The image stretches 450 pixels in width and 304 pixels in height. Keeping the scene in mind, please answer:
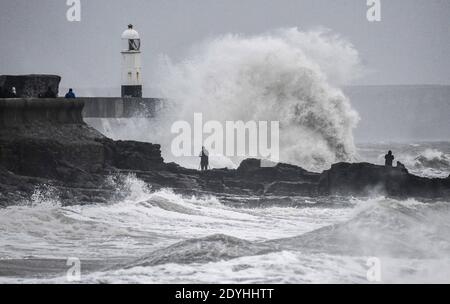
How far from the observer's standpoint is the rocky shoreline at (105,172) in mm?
20031

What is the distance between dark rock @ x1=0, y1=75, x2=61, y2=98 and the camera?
22.4 meters

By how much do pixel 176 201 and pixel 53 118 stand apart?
284 cm

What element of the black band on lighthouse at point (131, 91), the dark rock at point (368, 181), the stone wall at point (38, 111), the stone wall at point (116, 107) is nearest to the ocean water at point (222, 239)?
the dark rock at point (368, 181)

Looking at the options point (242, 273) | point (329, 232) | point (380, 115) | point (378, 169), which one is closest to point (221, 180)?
point (378, 169)

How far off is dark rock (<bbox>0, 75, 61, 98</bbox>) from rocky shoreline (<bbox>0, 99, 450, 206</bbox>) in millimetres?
1220

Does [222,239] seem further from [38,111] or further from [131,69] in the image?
[131,69]

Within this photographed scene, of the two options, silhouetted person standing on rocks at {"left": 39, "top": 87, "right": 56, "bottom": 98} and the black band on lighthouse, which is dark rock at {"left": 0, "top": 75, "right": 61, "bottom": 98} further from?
the black band on lighthouse

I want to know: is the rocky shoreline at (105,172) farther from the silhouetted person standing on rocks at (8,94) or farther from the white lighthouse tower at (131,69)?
the white lighthouse tower at (131,69)

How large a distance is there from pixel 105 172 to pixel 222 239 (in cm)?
713

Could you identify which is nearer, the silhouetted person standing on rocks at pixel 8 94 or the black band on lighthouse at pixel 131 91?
the silhouetted person standing on rocks at pixel 8 94

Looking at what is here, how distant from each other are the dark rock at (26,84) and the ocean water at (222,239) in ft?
9.84

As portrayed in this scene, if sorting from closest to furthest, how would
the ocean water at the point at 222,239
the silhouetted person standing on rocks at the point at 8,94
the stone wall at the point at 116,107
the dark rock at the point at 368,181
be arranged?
the ocean water at the point at 222,239 < the dark rock at the point at 368,181 < the silhouetted person standing on rocks at the point at 8,94 < the stone wall at the point at 116,107

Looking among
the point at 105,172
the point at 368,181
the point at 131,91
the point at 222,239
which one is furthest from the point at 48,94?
the point at 222,239

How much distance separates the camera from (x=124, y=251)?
50.1 feet
